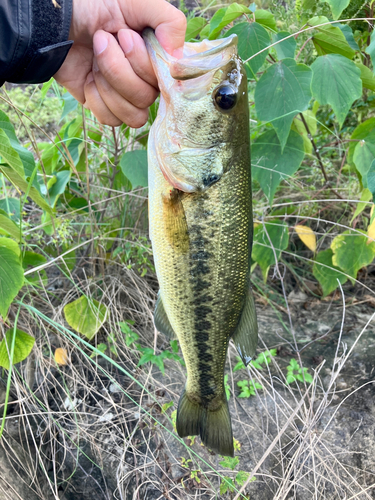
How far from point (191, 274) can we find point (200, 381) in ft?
1.58

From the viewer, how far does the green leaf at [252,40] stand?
1.55 m

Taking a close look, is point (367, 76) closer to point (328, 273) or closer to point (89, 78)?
point (328, 273)

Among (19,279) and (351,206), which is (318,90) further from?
(19,279)

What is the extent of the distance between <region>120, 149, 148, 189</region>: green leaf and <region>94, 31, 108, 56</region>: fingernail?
63cm

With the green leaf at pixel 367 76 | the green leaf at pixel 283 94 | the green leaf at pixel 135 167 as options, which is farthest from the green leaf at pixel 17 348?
the green leaf at pixel 367 76

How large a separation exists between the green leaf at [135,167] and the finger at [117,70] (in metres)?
0.52

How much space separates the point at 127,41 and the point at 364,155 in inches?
49.4

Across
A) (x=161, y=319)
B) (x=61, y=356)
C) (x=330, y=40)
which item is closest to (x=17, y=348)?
(x=61, y=356)

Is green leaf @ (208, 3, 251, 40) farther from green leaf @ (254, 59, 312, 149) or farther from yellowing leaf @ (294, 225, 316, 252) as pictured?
yellowing leaf @ (294, 225, 316, 252)

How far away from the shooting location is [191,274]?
127 cm

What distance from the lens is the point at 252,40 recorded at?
5.14ft

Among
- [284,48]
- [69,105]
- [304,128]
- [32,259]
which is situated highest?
[284,48]

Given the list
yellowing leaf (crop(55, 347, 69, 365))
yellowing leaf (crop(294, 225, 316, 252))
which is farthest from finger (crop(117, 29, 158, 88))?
yellowing leaf (crop(55, 347, 69, 365))

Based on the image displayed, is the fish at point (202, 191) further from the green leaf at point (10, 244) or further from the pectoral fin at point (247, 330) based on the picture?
the green leaf at point (10, 244)
